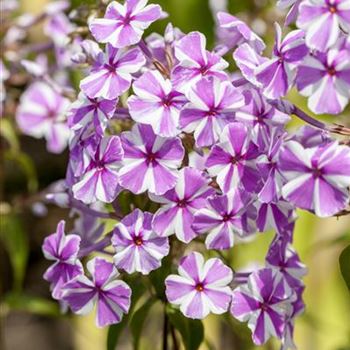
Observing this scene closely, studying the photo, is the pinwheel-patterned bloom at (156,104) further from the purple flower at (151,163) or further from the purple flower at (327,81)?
the purple flower at (327,81)

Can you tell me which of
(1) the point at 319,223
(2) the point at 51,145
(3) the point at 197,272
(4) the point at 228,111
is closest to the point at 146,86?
(4) the point at 228,111

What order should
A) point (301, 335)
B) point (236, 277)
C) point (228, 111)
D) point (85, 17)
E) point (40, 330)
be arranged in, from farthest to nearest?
point (40, 330)
point (301, 335)
point (85, 17)
point (236, 277)
point (228, 111)

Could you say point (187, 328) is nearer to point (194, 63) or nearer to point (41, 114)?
point (194, 63)

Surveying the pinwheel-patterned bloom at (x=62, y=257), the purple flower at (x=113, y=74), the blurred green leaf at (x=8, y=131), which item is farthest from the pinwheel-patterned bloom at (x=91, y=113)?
the blurred green leaf at (x=8, y=131)

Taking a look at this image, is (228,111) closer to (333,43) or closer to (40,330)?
(333,43)

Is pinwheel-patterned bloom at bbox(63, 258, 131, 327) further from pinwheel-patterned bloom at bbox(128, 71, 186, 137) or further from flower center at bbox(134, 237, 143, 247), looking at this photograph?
pinwheel-patterned bloom at bbox(128, 71, 186, 137)
